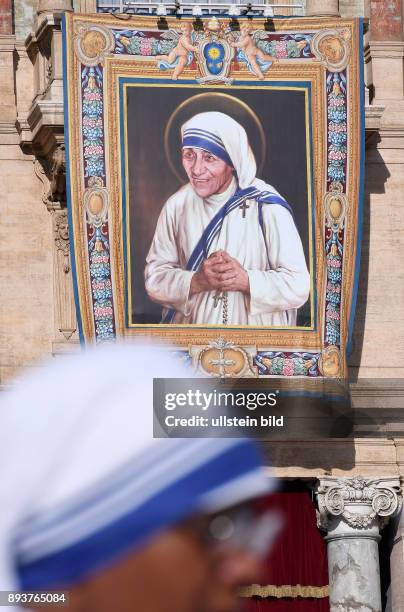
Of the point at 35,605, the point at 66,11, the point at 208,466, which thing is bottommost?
the point at 35,605

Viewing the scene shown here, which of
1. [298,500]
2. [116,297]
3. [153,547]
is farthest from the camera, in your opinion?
[298,500]

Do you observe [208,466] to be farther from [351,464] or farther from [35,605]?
[351,464]

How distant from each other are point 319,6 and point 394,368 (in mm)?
4617

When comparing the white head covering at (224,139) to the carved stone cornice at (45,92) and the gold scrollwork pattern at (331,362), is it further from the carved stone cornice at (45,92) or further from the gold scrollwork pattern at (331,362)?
the gold scrollwork pattern at (331,362)

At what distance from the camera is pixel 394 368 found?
71.4 feet

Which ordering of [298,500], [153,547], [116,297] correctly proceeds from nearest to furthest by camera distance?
1. [153,547]
2. [116,297]
3. [298,500]

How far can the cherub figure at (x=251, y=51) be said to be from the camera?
821 inches

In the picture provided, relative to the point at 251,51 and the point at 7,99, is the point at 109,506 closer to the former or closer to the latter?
the point at 251,51

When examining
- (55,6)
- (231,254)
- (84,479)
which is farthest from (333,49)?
(84,479)

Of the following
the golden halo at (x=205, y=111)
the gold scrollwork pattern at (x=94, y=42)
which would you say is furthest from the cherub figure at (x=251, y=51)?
the gold scrollwork pattern at (x=94, y=42)

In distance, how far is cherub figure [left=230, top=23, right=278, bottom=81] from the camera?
2086 cm

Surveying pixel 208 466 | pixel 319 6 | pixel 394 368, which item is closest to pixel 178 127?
pixel 319 6

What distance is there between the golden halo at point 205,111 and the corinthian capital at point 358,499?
13.1ft

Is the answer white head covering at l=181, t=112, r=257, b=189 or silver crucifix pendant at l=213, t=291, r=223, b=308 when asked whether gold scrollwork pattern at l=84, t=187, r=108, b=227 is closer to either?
white head covering at l=181, t=112, r=257, b=189
